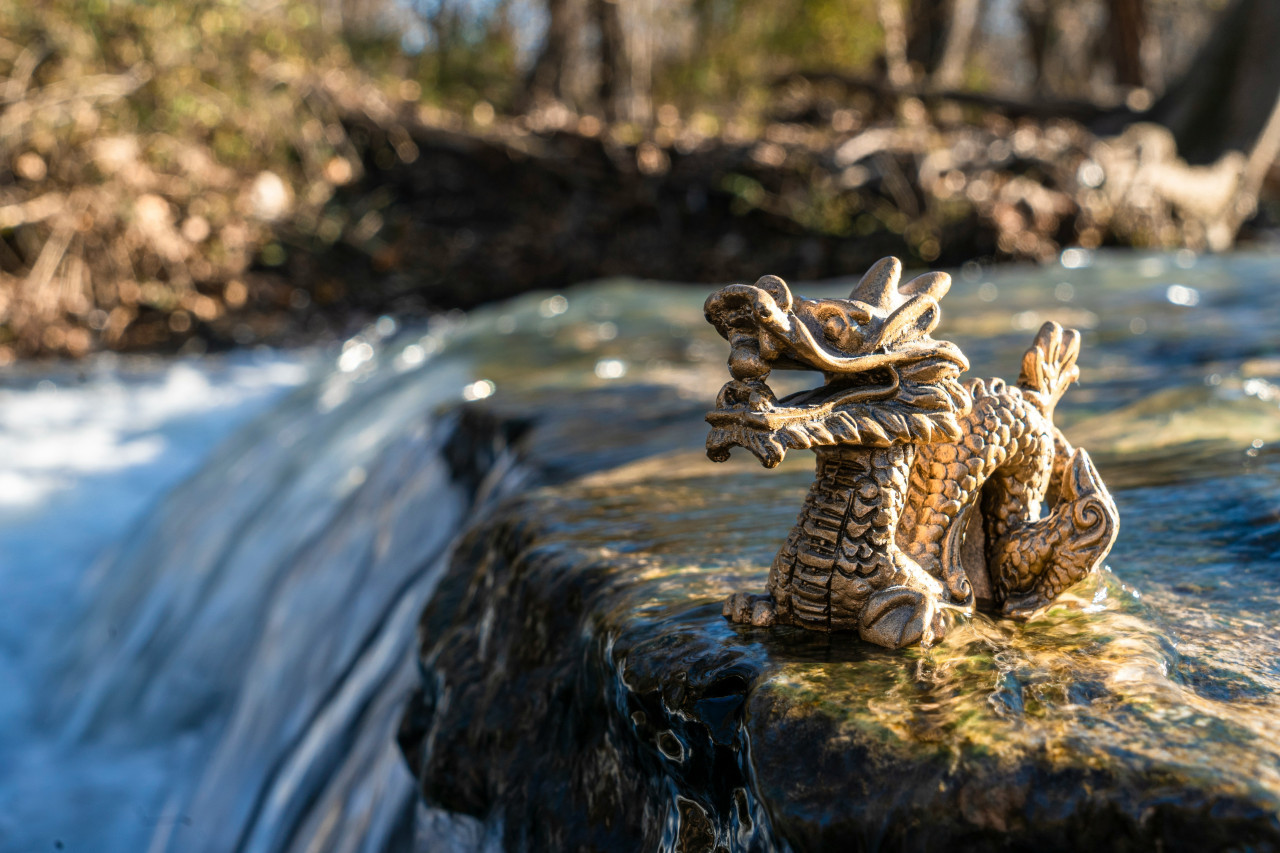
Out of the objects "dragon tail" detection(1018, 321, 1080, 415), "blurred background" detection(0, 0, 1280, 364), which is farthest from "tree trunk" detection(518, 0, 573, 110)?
"dragon tail" detection(1018, 321, 1080, 415)

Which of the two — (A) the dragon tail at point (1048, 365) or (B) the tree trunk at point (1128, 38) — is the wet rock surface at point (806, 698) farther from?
(B) the tree trunk at point (1128, 38)

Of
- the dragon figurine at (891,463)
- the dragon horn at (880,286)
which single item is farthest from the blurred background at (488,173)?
the dragon horn at (880,286)

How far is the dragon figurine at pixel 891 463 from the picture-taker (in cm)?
187

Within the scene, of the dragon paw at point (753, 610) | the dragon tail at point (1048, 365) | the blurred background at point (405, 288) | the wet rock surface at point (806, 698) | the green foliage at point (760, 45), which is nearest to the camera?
the wet rock surface at point (806, 698)

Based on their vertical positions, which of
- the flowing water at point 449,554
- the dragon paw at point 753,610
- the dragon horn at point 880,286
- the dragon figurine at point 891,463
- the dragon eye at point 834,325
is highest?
the dragon horn at point 880,286

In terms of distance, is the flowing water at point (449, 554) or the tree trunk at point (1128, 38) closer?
the flowing water at point (449, 554)

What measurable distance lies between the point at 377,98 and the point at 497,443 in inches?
491

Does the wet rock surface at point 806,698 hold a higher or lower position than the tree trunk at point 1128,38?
lower

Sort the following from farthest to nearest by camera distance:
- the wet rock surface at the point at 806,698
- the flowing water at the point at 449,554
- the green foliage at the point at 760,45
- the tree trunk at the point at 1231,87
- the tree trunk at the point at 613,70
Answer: the green foliage at the point at 760,45
the tree trunk at the point at 613,70
the tree trunk at the point at 1231,87
the flowing water at the point at 449,554
the wet rock surface at the point at 806,698

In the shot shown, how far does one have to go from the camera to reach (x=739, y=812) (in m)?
1.89

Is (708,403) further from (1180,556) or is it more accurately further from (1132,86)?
(1132,86)

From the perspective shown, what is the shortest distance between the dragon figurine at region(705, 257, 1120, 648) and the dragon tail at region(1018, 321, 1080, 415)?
13mm

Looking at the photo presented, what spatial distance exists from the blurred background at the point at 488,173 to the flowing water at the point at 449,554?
400 centimetres

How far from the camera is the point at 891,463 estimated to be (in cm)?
199
